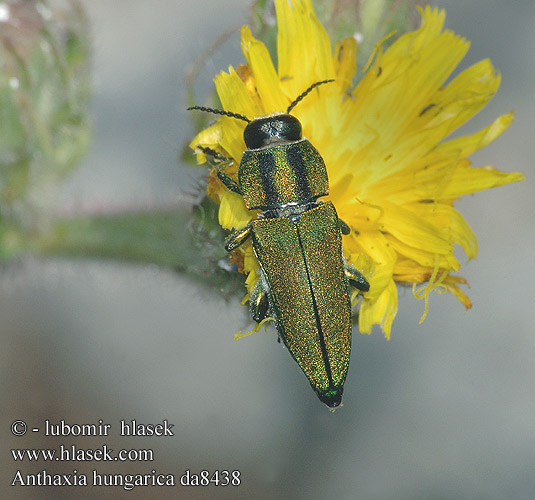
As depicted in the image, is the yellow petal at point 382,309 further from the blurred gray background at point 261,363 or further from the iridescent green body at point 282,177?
the blurred gray background at point 261,363

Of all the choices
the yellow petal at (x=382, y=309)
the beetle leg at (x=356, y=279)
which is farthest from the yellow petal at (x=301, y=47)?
the yellow petal at (x=382, y=309)

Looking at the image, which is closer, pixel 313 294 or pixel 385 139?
pixel 313 294

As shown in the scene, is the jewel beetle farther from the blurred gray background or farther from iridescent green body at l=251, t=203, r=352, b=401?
the blurred gray background

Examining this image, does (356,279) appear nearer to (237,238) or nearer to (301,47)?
(237,238)

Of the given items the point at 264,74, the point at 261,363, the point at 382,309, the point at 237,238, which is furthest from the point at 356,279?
the point at 261,363

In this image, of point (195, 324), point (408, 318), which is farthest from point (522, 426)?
point (195, 324)

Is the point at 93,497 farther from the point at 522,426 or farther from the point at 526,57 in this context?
the point at 526,57

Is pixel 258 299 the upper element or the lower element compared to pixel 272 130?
lower
